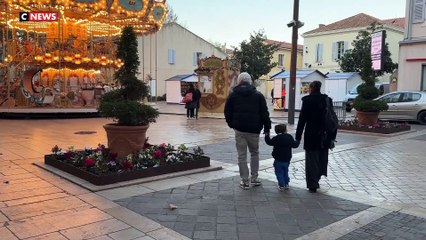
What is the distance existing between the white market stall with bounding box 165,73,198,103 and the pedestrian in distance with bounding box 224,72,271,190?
1021 inches

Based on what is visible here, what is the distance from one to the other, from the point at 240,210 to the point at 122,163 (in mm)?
2264

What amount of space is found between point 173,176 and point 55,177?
1840 mm

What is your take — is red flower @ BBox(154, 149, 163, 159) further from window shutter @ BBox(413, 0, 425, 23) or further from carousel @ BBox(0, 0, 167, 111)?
window shutter @ BBox(413, 0, 425, 23)

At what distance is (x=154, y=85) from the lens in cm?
3559

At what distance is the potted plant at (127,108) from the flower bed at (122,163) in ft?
0.76

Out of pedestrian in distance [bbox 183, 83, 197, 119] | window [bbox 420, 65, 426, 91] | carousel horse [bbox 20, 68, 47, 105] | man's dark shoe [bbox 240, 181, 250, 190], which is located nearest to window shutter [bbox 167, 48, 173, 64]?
carousel horse [bbox 20, 68, 47, 105]

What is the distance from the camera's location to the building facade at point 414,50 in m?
21.4

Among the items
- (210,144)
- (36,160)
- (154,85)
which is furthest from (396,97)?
(154,85)

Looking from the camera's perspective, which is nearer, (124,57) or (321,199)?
(321,199)

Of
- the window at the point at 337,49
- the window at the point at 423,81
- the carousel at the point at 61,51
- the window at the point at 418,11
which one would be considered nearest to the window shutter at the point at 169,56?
the window at the point at 337,49

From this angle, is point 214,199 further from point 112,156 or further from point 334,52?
point 334,52

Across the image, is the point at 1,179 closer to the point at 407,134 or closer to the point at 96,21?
the point at 407,134

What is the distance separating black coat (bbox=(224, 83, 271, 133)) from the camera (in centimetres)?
585

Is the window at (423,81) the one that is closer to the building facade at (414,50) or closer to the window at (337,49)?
the building facade at (414,50)
